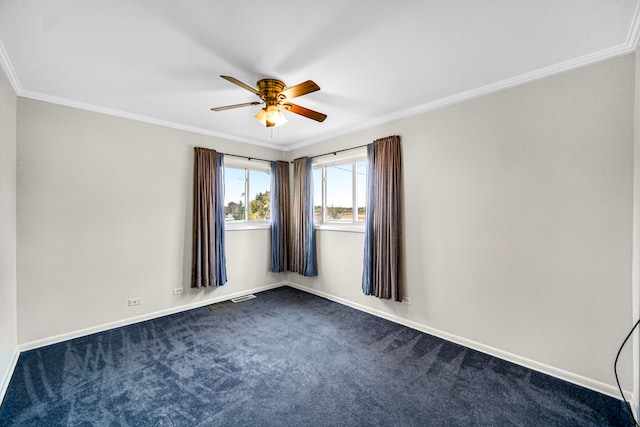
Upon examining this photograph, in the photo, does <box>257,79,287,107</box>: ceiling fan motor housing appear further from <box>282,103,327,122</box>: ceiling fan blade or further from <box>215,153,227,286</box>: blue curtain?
<box>215,153,227,286</box>: blue curtain

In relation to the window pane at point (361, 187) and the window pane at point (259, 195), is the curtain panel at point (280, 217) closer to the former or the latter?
the window pane at point (259, 195)

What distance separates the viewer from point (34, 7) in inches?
62.2

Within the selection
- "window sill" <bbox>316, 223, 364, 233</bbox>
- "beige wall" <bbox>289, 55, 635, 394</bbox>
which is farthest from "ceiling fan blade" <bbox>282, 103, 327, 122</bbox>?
"window sill" <bbox>316, 223, 364, 233</bbox>

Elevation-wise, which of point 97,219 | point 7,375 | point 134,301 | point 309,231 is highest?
point 97,219

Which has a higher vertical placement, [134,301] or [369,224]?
[369,224]

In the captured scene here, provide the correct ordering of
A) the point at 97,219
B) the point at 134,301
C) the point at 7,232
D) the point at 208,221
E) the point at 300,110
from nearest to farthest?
the point at 7,232 → the point at 300,110 → the point at 97,219 → the point at 134,301 → the point at 208,221

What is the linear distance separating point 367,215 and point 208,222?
226cm

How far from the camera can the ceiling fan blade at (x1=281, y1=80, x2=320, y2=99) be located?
80.1 inches

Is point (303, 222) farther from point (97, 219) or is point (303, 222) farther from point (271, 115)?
point (97, 219)

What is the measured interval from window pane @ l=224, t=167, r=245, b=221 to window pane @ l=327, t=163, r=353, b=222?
1.48 meters

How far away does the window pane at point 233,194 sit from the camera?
14.3ft

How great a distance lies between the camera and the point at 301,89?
2.15m

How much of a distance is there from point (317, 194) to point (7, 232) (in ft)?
11.7

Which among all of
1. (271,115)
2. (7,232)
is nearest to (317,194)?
(271,115)
